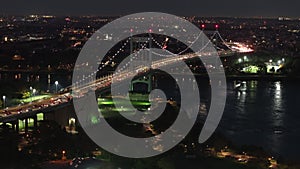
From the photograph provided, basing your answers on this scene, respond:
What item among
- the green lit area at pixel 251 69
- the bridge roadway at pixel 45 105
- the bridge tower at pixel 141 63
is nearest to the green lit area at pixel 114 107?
the bridge roadway at pixel 45 105

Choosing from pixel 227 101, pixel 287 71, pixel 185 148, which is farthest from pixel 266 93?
pixel 185 148

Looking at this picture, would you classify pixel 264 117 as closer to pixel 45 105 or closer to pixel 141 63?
pixel 45 105

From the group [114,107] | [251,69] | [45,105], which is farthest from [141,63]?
[45,105]

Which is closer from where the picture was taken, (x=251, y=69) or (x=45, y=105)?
(x=45, y=105)

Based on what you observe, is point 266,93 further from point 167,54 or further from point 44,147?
point 44,147

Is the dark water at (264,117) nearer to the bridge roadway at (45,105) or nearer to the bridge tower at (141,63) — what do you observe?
the bridge tower at (141,63)

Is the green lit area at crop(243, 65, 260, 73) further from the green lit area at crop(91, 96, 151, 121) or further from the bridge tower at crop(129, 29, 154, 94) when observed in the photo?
the green lit area at crop(91, 96, 151, 121)

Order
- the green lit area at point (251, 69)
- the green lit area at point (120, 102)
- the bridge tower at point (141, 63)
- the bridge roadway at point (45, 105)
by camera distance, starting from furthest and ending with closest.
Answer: the green lit area at point (251, 69)
the bridge tower at point (141, 63)
the green lit area at point (120, 102)
the bridge roadway at point (45, 105)

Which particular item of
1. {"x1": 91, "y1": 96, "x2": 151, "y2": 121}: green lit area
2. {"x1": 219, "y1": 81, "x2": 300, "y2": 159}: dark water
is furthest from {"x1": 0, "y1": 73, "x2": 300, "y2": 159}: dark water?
{"x1": 91, "y1": 96, "x2": 151, "y2": 121}: green lit area
